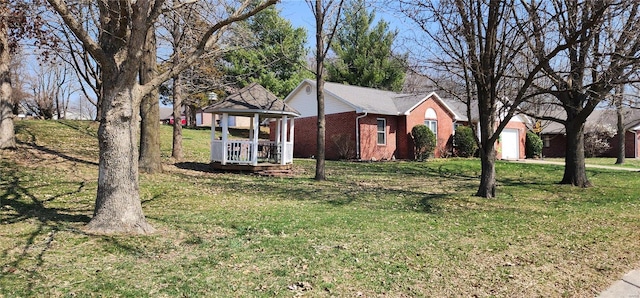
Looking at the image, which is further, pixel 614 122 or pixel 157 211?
pixel 614 122

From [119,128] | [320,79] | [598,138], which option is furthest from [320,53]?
[598,138]

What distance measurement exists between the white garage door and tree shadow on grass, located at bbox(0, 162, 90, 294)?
91.1 ft

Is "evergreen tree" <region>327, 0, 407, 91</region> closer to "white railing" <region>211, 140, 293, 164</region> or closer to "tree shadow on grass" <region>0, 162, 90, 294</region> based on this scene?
"white railing" <region>211, 140, 293, 164</region>

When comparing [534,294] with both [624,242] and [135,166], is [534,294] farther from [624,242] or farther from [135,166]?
[135,166]

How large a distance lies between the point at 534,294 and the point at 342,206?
5056 millimetres

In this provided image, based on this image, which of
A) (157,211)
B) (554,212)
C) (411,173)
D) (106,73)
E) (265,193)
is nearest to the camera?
(106,73)

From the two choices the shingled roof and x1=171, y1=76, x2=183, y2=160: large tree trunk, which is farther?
the shingled roof

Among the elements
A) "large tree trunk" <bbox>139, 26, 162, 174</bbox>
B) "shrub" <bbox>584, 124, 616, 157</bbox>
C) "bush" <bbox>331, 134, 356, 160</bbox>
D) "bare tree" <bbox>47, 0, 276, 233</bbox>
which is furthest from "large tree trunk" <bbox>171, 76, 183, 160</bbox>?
"shrub" <bbox>584, 124, 616, 157</bbox>

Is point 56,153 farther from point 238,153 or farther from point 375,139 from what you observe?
point 375,139

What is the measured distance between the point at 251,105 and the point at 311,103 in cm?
1046

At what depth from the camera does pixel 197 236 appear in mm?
6109

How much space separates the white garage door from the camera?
98.1ft

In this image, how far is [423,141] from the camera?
23000mm

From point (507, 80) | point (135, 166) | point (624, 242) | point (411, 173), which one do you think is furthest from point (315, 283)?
point (411, 173)
